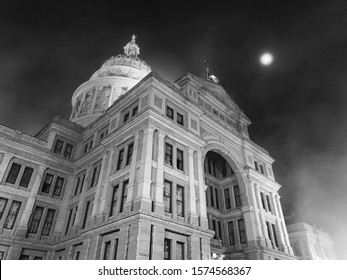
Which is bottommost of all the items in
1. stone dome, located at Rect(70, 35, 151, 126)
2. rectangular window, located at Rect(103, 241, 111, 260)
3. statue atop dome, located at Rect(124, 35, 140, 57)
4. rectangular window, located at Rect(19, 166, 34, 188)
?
rectangular window, located at Rect(103, 241, 111, 260)

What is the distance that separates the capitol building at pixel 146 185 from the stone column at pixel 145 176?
8 cm

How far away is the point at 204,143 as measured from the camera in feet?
84.1

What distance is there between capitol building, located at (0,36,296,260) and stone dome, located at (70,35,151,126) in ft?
31.9

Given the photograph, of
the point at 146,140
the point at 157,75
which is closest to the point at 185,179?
the point at 146,140

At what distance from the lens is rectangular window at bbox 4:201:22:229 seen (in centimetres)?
2311

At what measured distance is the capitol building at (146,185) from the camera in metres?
18.1

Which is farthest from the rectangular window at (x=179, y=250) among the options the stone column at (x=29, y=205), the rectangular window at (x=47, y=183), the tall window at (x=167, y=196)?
the rectangular window at (x=47, y=183)

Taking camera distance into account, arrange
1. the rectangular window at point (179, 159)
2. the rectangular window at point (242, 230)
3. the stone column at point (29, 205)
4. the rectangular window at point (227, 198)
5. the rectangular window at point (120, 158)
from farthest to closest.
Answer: the rectangular window at point (227, 198)
the rectangular window at point (242, 230)
the stone column at point (29, 205)
the rectangular window at point (120, 158)
the rectangular window at point (179, 159)

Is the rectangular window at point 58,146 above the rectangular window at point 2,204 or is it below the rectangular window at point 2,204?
above

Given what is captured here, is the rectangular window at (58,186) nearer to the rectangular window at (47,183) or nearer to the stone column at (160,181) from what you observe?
the rectangular window at (47,183)

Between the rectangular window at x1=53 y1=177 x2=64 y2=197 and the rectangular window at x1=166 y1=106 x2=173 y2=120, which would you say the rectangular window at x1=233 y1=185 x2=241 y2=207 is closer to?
the rectangular window at x1=166 y1=106 x2=173 y2=120

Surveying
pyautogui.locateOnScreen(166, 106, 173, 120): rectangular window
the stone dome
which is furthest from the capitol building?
the stone dome

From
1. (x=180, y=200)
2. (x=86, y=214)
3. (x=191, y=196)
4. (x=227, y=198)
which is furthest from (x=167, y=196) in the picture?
(x=227, y=198)

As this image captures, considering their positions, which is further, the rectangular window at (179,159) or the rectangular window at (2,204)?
the rectangular window at (2,204)
